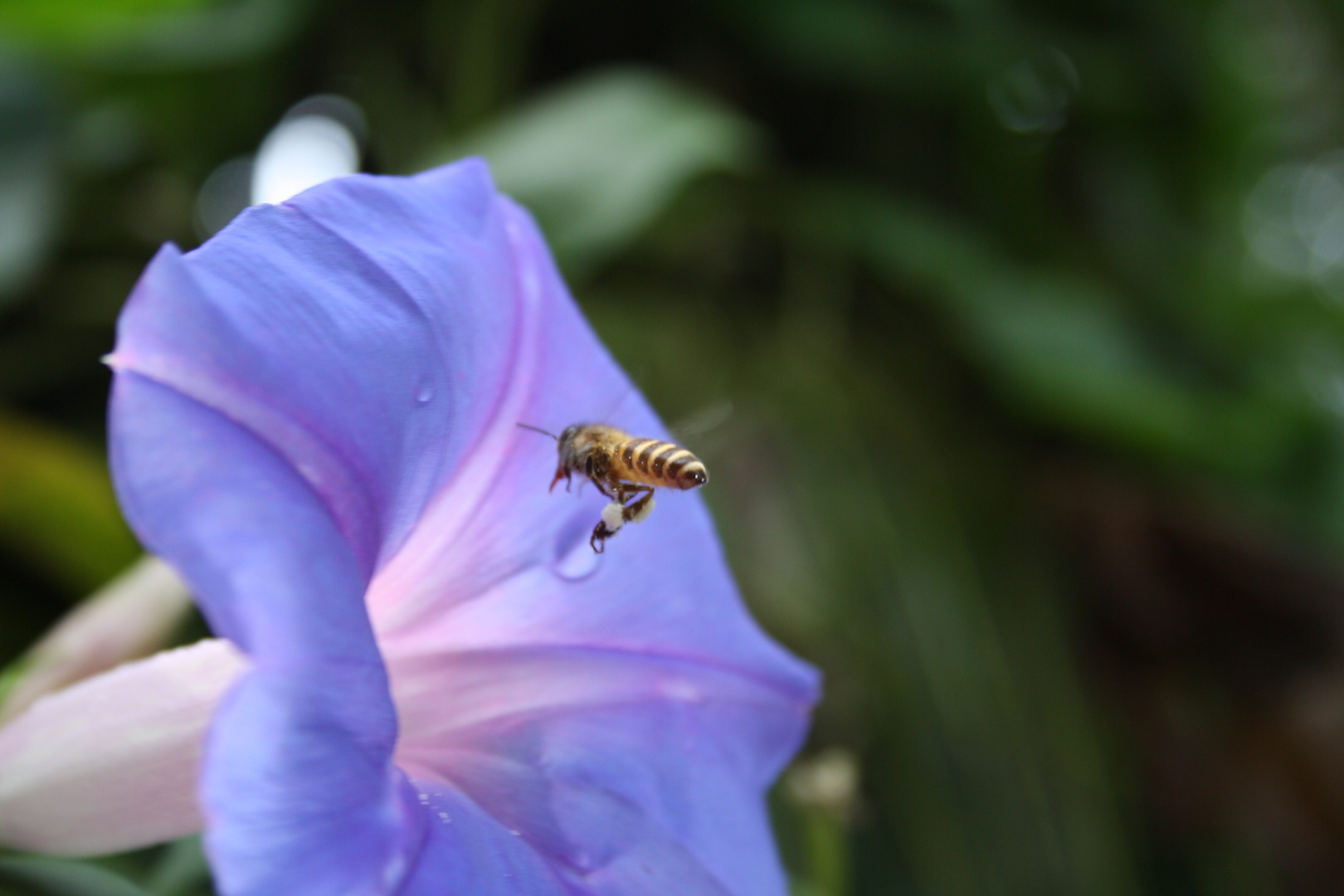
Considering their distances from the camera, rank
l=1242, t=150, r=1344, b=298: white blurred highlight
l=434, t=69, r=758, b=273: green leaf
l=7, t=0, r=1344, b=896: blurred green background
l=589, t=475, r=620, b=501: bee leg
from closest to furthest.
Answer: l=589, t=475, r=620, b=501: bee leg → l=434, t=69, r=758, b=273: green leaf → l=7, t=0, r=1344, b=896: blurred green background → l=1242, t=150, r=1344, b=298: white blurred highlight

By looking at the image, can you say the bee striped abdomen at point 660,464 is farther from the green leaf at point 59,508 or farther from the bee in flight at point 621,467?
the green leaf at point 59,508

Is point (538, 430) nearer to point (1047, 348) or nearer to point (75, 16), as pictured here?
point (75, 16)

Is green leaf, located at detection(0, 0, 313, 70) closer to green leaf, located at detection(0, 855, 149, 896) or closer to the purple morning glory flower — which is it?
the purple morning glory flower

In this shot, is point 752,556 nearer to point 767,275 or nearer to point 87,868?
point 767,275

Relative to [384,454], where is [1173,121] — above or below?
below

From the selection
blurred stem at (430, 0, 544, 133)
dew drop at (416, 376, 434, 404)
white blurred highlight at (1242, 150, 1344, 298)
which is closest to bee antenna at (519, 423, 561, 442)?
dew drop at (416, 376, 434, 404)

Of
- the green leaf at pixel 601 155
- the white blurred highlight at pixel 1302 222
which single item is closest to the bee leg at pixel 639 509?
the green leaf at pixel 601 155

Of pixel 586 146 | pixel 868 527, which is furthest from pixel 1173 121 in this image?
pixel 586 146

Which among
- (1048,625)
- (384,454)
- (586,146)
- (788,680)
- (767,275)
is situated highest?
(384,454)
